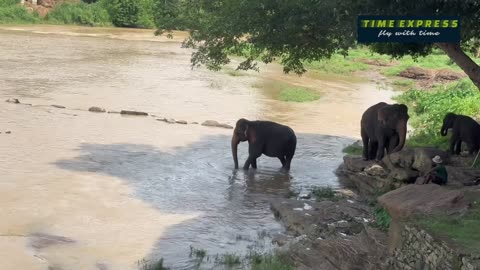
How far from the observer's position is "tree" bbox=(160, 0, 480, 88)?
10.9 meters

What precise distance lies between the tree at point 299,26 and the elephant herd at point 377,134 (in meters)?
1.32

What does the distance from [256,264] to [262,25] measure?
487cm

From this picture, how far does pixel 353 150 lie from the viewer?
60.8 feet

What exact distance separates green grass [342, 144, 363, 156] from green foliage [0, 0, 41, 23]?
45.0 metres

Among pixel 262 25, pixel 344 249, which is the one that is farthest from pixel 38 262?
pixel 262 25

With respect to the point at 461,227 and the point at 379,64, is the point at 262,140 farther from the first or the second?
the point at 379,64

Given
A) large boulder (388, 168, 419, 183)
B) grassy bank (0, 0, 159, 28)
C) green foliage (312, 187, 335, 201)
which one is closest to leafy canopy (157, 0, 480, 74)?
large boulder (388, 168, 419, 183)

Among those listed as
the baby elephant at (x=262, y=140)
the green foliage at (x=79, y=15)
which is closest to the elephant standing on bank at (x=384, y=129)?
the baby elephant at (x=262, y=140)

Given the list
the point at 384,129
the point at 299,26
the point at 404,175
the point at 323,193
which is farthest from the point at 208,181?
the point at 404,175

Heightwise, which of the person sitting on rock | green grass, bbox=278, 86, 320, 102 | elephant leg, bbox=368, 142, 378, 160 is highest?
the person sitting on rock

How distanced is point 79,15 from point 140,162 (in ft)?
162

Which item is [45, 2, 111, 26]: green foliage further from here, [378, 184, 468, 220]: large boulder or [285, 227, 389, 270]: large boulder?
[378, 184, 468, 220]: large boulder

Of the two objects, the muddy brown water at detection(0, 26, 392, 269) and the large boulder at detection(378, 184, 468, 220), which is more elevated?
the large boulder at detection(378, 184, 468, 220)

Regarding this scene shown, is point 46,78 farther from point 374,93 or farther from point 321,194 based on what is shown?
point 321,194
